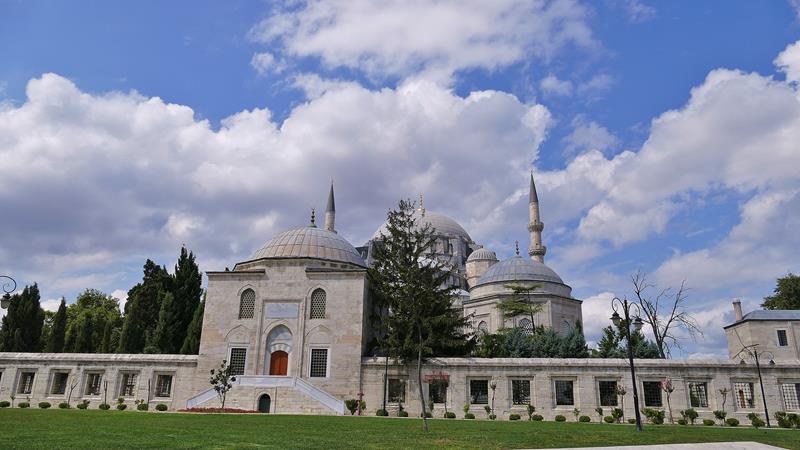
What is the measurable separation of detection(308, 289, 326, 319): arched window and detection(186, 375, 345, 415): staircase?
3.73m

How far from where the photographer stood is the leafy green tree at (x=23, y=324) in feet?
116

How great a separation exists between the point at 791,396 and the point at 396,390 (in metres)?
17.7

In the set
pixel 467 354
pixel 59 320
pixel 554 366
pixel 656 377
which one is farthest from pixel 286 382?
pixel 59 320

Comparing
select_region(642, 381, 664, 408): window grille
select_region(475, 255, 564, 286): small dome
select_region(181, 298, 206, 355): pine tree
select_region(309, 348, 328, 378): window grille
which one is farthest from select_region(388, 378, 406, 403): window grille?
select_region(475, 255, 564, 286): small dome

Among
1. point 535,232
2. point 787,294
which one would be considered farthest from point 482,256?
point 787,294

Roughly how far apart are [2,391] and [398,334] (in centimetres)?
2117

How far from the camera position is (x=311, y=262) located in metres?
31.2

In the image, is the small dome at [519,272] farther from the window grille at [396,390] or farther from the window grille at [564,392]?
the window grille at [396,390]

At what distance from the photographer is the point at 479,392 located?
27.1 meters

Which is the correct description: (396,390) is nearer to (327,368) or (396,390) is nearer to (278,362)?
(327,368)

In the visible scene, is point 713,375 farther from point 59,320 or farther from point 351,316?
point 59,320

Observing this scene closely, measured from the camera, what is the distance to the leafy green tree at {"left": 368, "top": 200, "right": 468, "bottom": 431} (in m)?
Result: 27.8

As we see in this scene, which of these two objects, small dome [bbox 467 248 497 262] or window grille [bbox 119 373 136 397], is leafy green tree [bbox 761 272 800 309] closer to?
small dome [bbox 467 248 497 262]

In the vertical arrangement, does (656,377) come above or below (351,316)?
below
